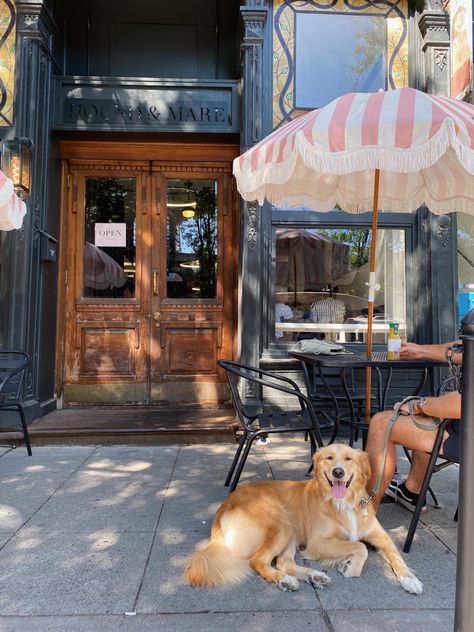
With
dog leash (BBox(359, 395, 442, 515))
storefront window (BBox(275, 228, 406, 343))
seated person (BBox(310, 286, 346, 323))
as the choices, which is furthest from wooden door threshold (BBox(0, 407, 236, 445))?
dog leash (BBox(359, 395, 442, 515))

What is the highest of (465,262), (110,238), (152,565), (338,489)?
(110,238)

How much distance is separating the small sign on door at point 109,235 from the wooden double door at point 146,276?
1 centimetres

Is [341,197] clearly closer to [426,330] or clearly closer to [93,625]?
[426,330]

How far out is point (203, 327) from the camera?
5.80 metres

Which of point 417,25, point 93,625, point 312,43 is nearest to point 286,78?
point 312,43

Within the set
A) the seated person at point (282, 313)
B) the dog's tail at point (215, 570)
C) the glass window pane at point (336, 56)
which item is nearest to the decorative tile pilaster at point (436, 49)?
the glass window pane at point (336, 56)

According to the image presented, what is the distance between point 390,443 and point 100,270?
435 centimetres

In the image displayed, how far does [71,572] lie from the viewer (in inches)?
89.2

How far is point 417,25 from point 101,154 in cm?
406

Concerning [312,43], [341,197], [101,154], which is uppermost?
[312,43]

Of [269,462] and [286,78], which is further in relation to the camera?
[286,78]

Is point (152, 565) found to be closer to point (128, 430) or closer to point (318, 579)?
point (318, 579)

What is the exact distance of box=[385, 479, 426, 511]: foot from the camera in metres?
3.01

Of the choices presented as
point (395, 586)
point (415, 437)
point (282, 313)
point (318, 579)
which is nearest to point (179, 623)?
point (318, 579)
